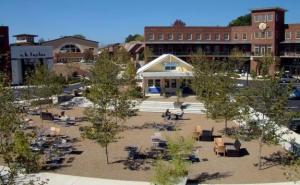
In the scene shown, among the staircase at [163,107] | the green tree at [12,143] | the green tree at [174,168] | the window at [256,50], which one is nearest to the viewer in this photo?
the green tree at [12,143]

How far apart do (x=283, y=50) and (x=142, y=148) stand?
51789 mm

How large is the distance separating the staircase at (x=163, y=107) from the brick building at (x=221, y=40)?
34.4m

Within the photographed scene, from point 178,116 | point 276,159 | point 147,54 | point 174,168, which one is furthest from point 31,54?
point 174,168

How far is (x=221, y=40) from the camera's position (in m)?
74.7

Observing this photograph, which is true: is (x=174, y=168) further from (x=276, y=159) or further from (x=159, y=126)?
(x=159, y=126)

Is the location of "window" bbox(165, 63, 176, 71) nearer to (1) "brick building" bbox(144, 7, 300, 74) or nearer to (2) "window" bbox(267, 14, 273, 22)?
(1) "brick building" bbox(144, 7, 300, 74)

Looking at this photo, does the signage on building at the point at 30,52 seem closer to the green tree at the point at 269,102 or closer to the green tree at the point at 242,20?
the green tree at the point at 269,102

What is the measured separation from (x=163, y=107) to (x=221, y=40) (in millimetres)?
39284

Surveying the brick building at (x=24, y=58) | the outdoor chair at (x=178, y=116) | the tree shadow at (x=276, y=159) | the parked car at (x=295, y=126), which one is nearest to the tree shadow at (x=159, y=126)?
the outdoor chair at (x=178, y=116)

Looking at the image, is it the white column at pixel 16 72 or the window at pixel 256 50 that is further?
the window at pixel 256 50

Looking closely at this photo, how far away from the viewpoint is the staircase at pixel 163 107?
3734 centimetres

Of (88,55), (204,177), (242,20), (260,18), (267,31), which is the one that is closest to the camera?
(204,177)

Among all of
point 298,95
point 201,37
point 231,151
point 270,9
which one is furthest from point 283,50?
point 231,151

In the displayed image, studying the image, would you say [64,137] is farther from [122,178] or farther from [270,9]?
[270,9]
